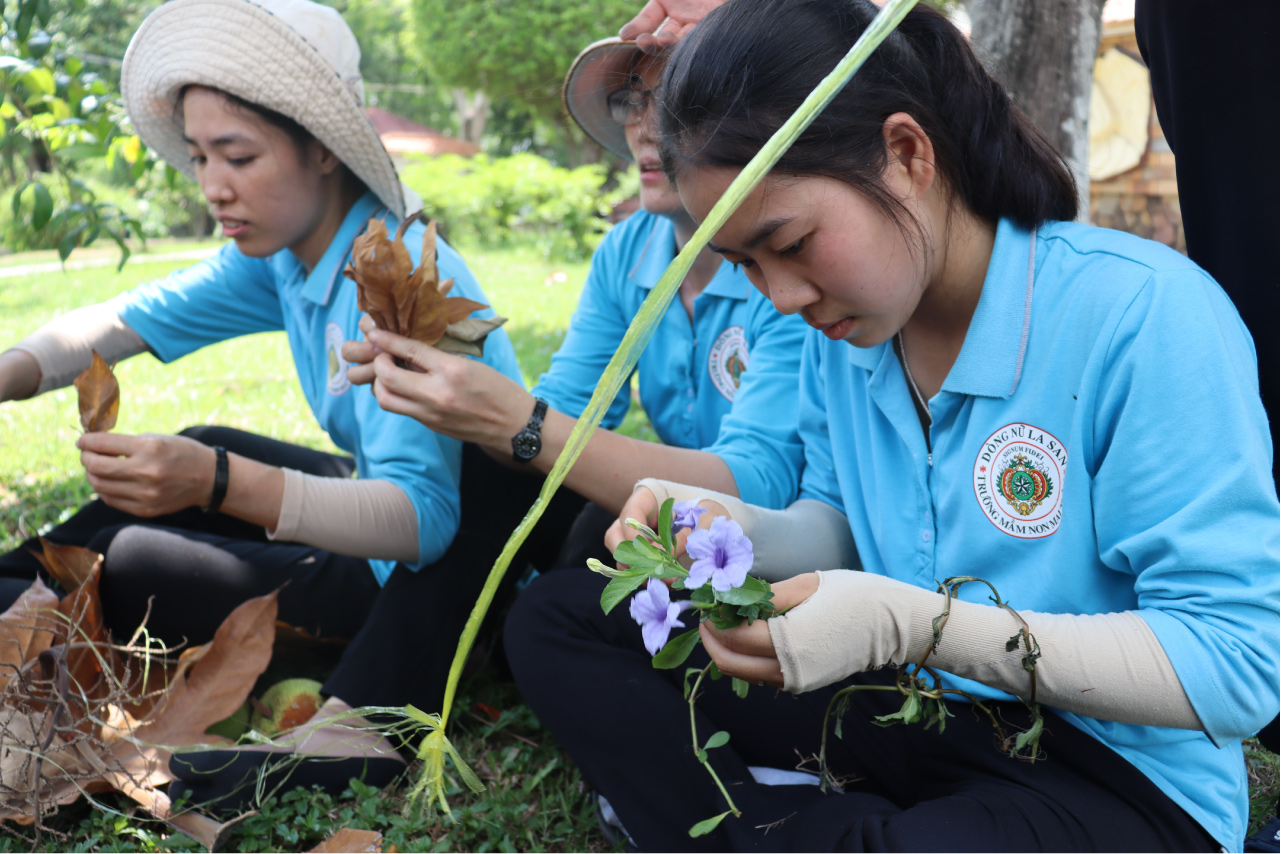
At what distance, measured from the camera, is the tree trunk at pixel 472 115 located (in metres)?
26.5

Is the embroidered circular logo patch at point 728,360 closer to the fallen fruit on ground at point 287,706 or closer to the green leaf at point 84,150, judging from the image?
the fallen fruit on ground at point 287,706

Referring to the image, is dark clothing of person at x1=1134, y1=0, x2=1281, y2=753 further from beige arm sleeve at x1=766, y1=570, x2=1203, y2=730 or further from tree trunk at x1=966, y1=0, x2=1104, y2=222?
tree trunk at x1=966, y1=0, x2=1104, y2=222

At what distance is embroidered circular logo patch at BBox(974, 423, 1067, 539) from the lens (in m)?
1.35

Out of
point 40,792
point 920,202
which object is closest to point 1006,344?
point 920,202

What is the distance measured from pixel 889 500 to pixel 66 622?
1572 millimetres

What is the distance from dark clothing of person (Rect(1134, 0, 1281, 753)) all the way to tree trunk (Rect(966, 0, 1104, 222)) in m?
1.52

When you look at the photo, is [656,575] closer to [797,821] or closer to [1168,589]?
[797,821]

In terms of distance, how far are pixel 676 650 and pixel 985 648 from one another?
376mm

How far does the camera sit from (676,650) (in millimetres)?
1237

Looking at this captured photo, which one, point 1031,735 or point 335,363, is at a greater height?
point 335,363

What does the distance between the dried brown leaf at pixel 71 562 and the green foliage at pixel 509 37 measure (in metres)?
13.9

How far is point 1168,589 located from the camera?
120cm

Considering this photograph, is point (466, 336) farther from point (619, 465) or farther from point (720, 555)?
point (720, 555)

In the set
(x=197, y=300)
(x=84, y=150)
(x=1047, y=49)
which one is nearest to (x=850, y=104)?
(x=197, y=300)
